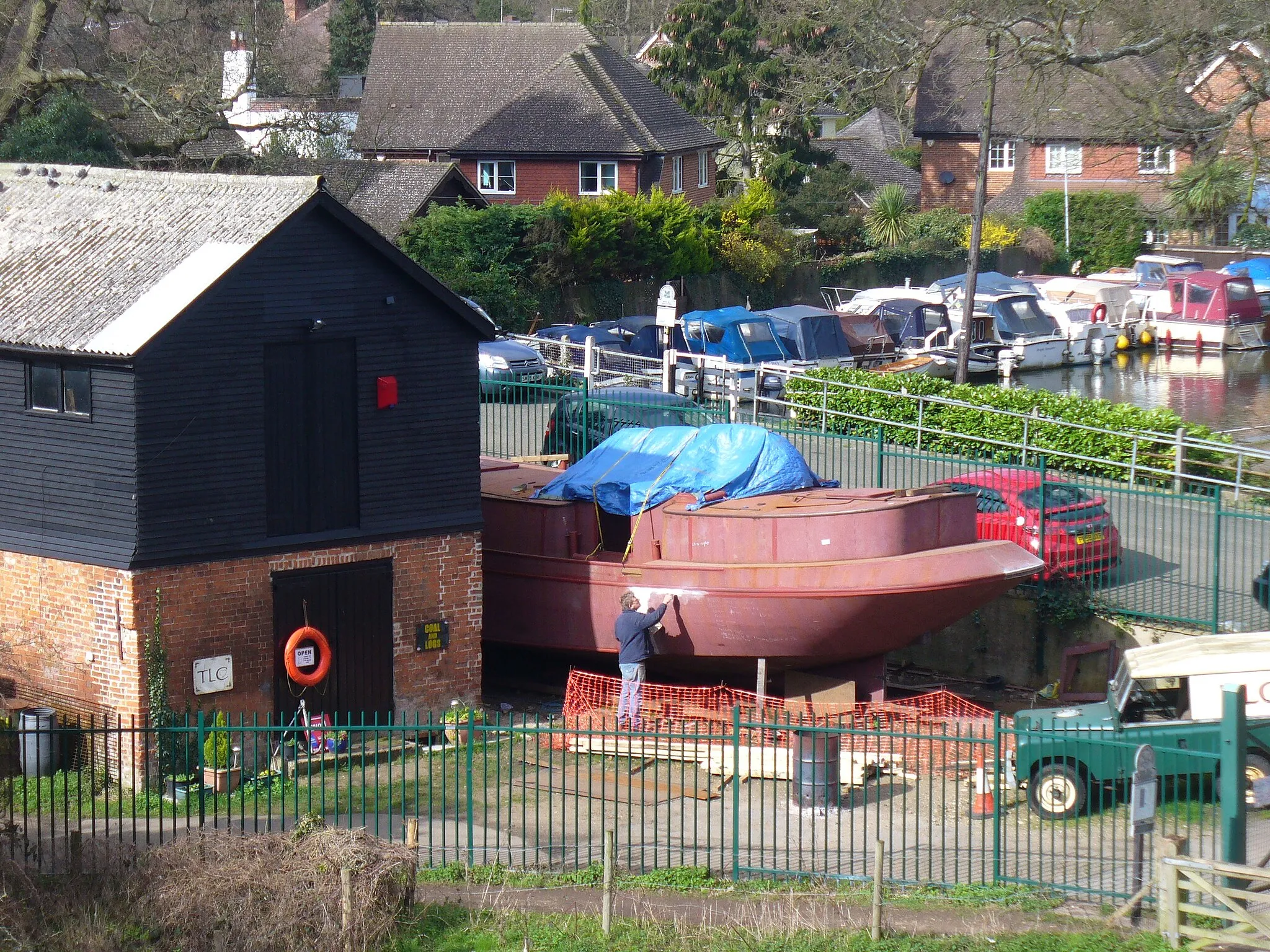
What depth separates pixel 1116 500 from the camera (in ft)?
73.4

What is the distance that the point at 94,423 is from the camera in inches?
594

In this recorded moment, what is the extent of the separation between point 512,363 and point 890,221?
2665 centimetres

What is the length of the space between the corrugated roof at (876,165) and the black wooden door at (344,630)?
51167mm

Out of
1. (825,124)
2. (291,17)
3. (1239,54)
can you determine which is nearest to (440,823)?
(1239,54)

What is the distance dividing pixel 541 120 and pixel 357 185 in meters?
8.59

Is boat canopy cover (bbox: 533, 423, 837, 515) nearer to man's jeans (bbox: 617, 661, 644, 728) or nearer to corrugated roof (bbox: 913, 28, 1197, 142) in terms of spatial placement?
man's jeans (bbox: 617, 661, 644, 728)

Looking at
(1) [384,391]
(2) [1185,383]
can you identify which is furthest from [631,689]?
(2) [1185,383]

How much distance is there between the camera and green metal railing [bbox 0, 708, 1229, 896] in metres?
12.8

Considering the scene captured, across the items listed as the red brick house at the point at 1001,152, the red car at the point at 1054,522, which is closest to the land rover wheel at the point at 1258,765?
Answer: the red car at the point at 1054,522

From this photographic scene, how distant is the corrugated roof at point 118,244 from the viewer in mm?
15180

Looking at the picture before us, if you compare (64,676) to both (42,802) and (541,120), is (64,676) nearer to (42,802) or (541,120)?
(42,802)

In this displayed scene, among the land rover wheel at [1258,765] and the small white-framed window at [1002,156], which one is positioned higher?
the small white-framed window at [1002,156]

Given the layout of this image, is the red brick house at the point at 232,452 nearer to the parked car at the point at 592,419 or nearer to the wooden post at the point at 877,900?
the parked car at the point at 592,419

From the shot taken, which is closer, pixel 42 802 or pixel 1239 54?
pixel 42 802
